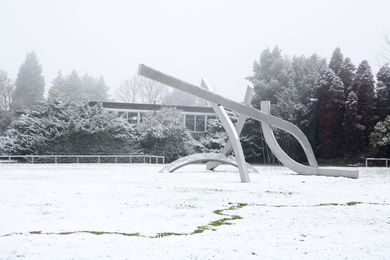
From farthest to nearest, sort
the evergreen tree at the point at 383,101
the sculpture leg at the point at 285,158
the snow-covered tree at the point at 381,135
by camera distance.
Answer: the evergreen tree at the point at 383,101 < the snow-covered tree at the point at 381,135 < the sculpture leg at the point at 285,158

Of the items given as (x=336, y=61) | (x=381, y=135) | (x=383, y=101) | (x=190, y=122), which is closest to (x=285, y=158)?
(x=381, y=135)

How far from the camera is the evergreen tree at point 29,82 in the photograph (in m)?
71.2

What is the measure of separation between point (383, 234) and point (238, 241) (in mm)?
2413

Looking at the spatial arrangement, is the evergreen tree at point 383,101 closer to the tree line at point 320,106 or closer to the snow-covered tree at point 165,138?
the tree line at point 320,106

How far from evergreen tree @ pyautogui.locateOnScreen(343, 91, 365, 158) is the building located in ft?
57.0

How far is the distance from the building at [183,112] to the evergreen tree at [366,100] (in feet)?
58.8

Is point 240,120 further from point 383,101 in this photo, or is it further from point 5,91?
point 5,91

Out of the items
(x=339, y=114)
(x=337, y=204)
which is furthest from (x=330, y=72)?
(x=337, y=204)

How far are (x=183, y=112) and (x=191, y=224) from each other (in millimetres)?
40571

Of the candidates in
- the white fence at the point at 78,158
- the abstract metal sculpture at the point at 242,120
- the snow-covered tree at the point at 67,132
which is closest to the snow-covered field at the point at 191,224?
the abstract metal sculpture at the point at 242,120

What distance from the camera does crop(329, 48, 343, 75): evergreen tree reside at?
3938cm

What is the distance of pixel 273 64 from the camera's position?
44312 mm

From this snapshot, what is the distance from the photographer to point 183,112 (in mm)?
48406

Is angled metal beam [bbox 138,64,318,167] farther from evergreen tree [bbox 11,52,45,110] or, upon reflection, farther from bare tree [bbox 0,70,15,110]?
bare tree [bbox 0,70,15,110]
